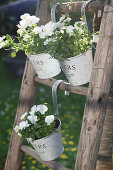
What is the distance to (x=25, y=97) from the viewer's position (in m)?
2.54

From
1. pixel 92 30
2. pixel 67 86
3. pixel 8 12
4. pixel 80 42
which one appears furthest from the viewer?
pixel 8 12

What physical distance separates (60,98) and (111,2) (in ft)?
9.85

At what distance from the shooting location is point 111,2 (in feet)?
6.19

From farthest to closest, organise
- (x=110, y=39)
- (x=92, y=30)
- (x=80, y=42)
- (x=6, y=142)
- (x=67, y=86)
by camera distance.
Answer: (x=6, y=142) → (x=92, y=30) → (x=67, y=86) → (x=80, y=42) → (x=110, y=39)

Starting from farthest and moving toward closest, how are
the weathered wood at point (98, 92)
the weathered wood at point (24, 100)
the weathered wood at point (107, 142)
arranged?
the weathered wood at point (24, 100) < the weathered wood at point (107, 142) < the weathered wood at point (98, 92)

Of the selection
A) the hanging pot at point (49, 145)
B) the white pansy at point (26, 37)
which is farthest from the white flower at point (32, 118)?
the white pansy at point (26, 37)

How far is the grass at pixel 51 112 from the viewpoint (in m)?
3.24

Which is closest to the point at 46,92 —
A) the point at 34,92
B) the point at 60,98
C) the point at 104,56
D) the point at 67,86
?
the point at 60,98

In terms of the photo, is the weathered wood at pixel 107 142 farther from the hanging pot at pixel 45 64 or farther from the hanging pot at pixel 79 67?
the hanging pot at pixel 45 64

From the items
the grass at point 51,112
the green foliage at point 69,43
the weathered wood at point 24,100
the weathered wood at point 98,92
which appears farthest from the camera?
the grass at point 51,112

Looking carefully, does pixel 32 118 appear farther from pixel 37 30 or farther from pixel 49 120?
pixel 37 30

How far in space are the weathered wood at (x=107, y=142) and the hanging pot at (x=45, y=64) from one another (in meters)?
0.46

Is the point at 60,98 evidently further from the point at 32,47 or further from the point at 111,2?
the point at 111,2

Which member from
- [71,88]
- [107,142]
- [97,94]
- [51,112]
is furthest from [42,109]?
[51,112]
